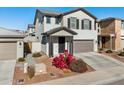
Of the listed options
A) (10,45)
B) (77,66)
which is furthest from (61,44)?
(77,66)

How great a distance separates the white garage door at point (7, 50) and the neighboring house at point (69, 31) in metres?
4.52

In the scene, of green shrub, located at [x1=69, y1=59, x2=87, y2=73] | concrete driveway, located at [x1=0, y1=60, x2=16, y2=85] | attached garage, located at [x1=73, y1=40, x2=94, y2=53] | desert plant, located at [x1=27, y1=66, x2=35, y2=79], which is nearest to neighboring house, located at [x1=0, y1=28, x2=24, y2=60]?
concrete driveway, located at [x1=0, y1=60, x2=16, y2=85]

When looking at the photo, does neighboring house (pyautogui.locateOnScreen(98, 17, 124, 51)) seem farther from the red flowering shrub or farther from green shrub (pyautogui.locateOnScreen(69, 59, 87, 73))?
green shrub (pyautogui.locateOnScreen(69, 59, 87, 73))

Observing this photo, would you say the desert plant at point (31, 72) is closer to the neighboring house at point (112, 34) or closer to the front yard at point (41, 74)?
the front yard at point (41, 74)

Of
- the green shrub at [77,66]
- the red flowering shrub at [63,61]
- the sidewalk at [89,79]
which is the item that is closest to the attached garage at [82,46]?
the red flowering shrub at [63,61]

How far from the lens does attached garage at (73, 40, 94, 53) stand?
2403cm

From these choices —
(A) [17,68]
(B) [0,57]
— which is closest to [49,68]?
(A) [17,68]

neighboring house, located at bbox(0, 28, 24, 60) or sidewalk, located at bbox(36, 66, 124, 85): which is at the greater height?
neighboring house, located at bbox(0, 28, 24, 60)

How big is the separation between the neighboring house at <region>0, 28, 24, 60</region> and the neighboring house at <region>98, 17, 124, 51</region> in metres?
15.9

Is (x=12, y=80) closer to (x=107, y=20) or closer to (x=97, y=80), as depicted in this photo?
(x=97, y=80)

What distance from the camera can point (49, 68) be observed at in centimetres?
1552

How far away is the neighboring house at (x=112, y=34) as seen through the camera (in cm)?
2888

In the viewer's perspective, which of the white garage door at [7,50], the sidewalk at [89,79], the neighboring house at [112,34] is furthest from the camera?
the neighboring house at [112,34]
